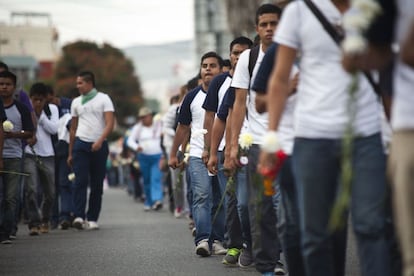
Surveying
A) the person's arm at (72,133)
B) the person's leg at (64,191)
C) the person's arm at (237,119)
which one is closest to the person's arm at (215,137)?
the person's arm at (237,119)

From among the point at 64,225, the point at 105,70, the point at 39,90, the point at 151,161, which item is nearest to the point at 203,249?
the point at 39,90

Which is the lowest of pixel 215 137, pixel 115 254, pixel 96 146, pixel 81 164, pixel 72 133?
pixel 115 254

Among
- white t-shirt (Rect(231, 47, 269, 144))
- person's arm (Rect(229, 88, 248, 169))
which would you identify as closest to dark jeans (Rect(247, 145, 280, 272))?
white t-shirt (Rect(231, 47, 269, 144))

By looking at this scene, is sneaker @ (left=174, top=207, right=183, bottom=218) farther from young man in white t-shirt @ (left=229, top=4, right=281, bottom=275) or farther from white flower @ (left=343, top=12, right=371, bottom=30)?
white flower @ (left=343, top=12, right=371, bottom=30)

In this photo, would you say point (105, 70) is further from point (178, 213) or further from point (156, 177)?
point (178, 213)

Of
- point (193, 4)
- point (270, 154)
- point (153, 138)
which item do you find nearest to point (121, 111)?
point (193, 4)

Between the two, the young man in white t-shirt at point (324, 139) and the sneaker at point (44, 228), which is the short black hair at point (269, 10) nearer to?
the young man in white t-shirt at point (324, 139)

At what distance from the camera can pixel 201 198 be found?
1203cm

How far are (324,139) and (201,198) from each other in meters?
5.78

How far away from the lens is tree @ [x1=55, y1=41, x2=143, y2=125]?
107000mm

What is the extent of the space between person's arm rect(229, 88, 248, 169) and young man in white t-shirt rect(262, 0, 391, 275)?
297 cm

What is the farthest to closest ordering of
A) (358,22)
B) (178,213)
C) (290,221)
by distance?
(178,213), (290,221), (358,22)

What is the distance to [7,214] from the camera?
13.8 meters

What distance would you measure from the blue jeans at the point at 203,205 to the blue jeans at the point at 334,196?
17.8ft
